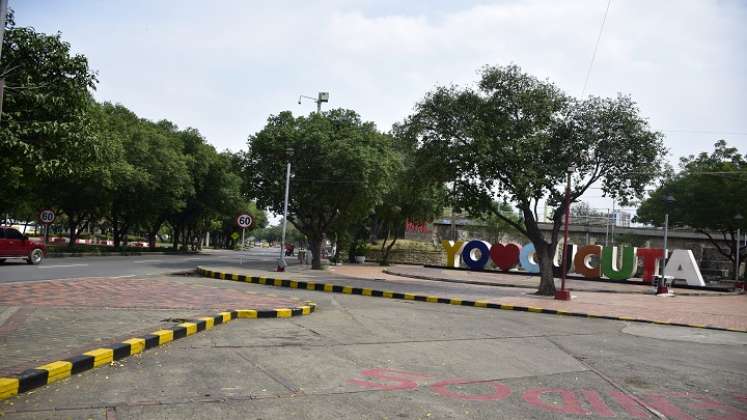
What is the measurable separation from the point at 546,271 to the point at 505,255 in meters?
14.9

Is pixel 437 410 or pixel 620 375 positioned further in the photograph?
pixel 620 375

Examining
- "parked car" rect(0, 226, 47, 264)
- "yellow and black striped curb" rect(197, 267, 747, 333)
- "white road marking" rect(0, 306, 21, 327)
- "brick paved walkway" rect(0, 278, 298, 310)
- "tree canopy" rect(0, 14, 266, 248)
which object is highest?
"tree canopy" rect(0, 14, 266, 248)

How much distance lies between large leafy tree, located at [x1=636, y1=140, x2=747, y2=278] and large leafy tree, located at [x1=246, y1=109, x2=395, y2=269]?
20.6 meters

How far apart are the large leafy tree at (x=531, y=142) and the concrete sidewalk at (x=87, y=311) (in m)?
10.9

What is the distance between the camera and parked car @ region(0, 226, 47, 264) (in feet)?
71.3

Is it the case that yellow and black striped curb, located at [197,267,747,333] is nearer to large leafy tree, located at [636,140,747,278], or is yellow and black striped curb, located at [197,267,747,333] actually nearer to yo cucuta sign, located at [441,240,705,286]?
yo cucuta sign, located at [441,240,705,286]

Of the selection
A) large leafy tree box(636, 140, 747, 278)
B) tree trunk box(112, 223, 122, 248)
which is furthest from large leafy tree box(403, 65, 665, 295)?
tree trunk box(112, 223, 122, 248)

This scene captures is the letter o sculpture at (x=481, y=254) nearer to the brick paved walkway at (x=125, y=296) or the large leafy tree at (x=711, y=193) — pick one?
the large leafy tree at (x=711, y=193)

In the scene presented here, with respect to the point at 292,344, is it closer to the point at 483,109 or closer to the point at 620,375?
the point at 620,375

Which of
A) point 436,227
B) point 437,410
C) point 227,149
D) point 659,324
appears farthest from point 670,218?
point 437,410

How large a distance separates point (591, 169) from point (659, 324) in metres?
9.13

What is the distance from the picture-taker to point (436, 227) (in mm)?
57844

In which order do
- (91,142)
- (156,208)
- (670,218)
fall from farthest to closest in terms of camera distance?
(670,218) → (156,208) → (91,142)

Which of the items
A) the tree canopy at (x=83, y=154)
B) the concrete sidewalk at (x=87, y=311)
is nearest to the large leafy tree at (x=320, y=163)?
the tree canopy at (x=83, y=154)
